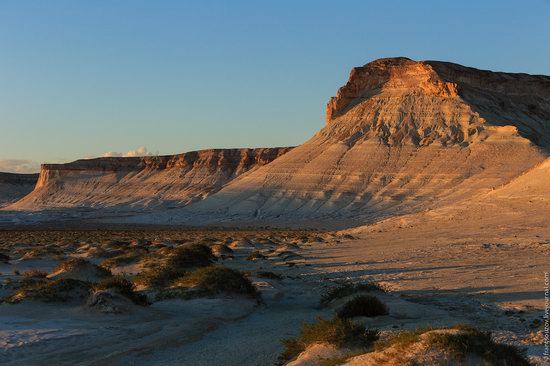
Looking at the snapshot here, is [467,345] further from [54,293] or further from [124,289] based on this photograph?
[54,293]

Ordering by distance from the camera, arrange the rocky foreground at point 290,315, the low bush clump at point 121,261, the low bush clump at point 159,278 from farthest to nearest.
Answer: the low bush clump at point 121,261
the low bush clump at point 159,278
the rocky foreground at point 290,315

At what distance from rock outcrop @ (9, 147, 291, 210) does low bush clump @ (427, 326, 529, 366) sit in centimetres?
9850

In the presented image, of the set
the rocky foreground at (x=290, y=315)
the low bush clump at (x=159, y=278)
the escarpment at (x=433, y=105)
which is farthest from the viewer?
the escarpment at (x=433, y=105)

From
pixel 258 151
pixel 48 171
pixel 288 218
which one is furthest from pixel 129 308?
pixel 48 171

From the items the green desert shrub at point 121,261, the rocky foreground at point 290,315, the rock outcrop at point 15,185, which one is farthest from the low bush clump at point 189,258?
the rock outcrop at point 15,185

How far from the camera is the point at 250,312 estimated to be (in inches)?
559

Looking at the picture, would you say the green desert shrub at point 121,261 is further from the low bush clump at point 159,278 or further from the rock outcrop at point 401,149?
the rock outcrop at point 401,149

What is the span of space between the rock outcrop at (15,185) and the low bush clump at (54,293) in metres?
150

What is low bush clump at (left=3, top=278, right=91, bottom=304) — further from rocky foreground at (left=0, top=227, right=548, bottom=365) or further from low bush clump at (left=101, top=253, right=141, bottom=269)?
low bush clump at (left=101, top=253, right=141, bottom=269)

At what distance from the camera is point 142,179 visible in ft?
413

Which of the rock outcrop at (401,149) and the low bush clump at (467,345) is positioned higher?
the rock outcrop at (401,149)

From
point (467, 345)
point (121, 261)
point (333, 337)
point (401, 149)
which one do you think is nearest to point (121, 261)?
point (121, 261)

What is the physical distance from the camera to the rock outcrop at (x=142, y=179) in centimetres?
11312

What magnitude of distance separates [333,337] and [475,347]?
8.57 feet
